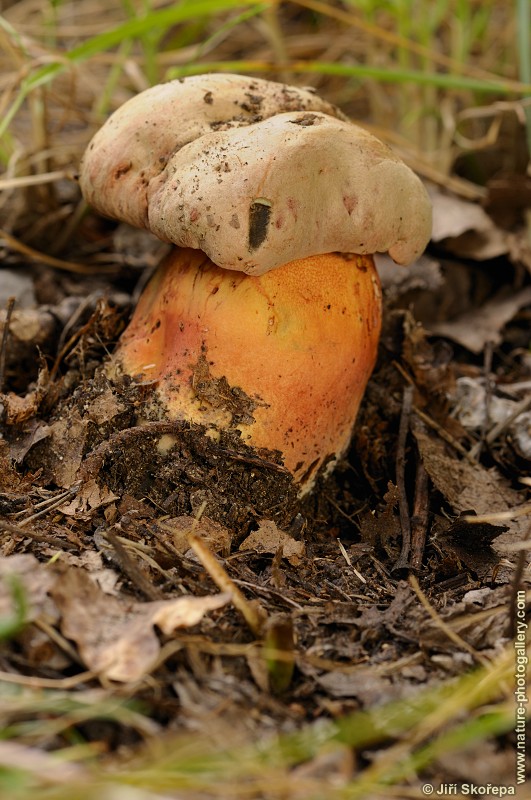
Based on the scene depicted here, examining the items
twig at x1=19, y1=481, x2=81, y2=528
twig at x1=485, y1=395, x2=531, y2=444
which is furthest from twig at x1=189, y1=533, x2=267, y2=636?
twig at x1=485, y1=395, x2=531, y2=444

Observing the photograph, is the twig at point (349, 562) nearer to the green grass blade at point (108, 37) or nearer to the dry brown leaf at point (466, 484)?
the dry brown leaf at point (466, 484)

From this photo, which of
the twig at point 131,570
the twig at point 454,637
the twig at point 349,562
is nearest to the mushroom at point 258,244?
the twig at point 349,562

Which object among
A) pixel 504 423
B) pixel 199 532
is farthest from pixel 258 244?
pixel 504 423

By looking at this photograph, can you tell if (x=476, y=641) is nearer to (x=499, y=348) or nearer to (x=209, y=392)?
(x=209, y=392)

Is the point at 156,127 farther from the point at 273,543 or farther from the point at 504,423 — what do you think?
the point at 504,423

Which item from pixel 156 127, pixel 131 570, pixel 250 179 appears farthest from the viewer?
pixel 156 127

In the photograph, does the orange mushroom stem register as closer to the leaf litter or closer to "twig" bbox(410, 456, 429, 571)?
the leaf litter
